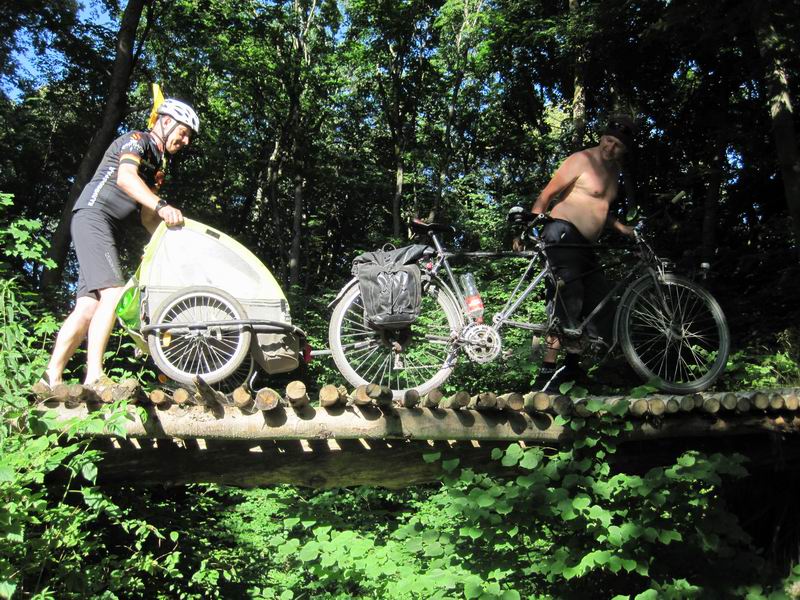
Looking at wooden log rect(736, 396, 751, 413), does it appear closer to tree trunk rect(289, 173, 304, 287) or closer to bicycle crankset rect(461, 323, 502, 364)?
bicycle crankset rect(461, 323, 502, 364)

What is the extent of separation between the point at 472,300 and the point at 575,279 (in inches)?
28.9

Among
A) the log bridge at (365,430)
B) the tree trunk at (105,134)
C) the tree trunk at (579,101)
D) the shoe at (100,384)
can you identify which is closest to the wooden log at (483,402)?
the log bridge at (365,430)

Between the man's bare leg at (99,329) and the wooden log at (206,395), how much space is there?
Answer: 63 centimetres

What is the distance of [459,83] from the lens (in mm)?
16219

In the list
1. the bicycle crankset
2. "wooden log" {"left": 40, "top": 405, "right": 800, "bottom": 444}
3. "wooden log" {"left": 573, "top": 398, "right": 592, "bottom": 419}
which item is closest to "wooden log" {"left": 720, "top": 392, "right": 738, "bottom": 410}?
"wooden log" {"left": 40, "top": 405, "right": 800, "bottom": 444}

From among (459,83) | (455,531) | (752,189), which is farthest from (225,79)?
(455,531)

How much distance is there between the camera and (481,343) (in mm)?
4293

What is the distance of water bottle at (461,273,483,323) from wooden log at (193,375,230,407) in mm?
1578

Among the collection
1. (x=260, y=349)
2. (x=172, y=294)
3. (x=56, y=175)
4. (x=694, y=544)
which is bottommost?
(x=694, y=544)

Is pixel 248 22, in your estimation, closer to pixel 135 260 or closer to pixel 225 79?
pixel 225 79

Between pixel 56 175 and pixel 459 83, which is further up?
pixel 459 83

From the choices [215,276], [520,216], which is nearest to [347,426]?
[215,276]

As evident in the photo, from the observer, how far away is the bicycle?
171 inches

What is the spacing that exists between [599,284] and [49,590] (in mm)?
3694
